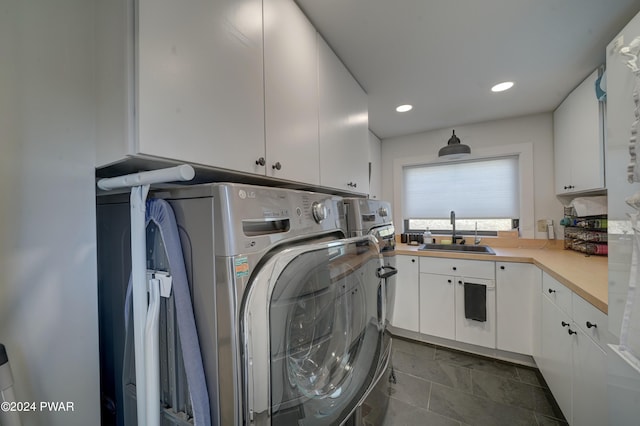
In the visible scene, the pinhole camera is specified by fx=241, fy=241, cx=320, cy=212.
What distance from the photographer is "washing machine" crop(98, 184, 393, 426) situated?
54cm

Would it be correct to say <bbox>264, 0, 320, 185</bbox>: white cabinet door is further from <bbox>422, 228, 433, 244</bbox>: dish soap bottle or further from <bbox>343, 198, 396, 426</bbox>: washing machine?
<bbox>422, 228, 433, 244</bbox>: dish soap bottle

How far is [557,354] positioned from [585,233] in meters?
1.18

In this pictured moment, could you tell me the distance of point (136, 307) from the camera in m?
0.60

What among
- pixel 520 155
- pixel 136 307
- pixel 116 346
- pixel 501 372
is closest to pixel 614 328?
pixel 136 307

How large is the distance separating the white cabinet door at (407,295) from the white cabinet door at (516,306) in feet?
2.20

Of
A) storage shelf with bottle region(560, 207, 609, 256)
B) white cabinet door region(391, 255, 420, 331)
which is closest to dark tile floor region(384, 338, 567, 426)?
white cabinet door region(391, 255, 420, 331)

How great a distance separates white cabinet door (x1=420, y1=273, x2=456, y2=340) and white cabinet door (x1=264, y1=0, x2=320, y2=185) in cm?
177

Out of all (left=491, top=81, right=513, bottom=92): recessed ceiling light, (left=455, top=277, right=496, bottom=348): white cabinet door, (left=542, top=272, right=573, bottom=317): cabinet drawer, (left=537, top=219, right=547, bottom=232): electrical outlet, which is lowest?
(left=455, top=277, right=496, bottom=348): white cabinet door

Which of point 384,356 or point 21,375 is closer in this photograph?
point 21,375

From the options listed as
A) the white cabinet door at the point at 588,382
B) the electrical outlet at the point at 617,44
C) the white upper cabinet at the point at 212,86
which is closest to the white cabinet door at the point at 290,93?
the white upper cabinet at the point at 212,86

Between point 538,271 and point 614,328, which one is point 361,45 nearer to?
point 614,328

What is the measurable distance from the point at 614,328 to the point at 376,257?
783mm

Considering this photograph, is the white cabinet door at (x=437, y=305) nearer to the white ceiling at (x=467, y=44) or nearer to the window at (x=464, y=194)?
the window at (x=464, y=194)

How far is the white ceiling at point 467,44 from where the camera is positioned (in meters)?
1.18
